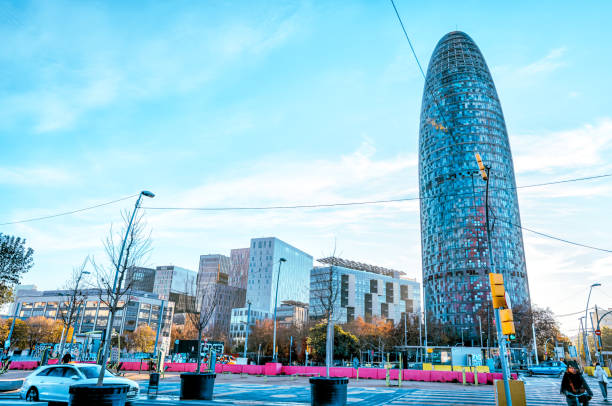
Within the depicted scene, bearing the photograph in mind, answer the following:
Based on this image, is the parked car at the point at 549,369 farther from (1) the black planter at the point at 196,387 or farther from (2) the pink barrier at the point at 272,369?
(1) the black planter at the point at 196,387

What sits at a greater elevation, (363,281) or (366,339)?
(363,281)

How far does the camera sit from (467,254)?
4921 inches

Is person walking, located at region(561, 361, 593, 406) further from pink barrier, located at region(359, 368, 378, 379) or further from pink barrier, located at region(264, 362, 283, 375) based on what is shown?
pink barrier, located at region(264, 362, 283, 375)

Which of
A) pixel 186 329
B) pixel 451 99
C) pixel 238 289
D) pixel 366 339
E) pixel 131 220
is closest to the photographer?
pixel 131 220

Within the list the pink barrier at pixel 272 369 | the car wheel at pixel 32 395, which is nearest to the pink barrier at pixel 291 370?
the pink barrier at pixel 272 369

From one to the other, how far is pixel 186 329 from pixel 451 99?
11757 cm

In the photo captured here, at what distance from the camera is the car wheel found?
14.4 m

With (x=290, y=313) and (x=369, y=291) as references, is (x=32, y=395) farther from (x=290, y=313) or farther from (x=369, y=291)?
(x=369, y=291)

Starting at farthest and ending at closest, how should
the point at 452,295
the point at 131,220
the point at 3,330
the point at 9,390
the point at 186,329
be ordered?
1. the point at 452,295
2. the point at 186,329
3. the point at 3,330
4. the point at 9,390
5. the point at 131,220

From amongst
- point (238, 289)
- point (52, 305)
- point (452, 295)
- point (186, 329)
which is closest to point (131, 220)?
point (186, 329)

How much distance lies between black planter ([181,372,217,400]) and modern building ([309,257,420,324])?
14164 centimetres

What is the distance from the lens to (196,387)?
15.8 meters

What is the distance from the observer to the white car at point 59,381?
14.1m

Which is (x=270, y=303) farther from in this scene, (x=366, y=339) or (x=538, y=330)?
(x=538, y=330)
